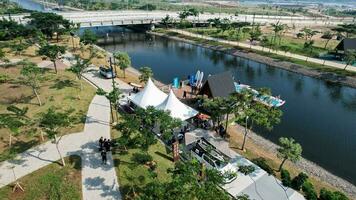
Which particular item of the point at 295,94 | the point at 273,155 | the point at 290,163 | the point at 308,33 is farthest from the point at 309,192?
the point at 308,33

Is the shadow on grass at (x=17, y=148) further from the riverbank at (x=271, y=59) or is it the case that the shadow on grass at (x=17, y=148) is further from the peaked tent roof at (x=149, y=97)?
the riverbank at (x=271, y=59)

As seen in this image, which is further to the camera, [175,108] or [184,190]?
[175,108]

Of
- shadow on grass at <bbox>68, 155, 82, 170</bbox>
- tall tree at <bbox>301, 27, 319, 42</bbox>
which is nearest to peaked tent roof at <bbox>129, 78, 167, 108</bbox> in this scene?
shadow on grass at <bbox>68, 155, 82, 170</bbox>

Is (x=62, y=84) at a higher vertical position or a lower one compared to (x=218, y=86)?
lower

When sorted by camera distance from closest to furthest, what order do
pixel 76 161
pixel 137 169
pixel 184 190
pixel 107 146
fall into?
pixel 184 190 < pixel 137 169 < pixel 76 161 < pixel 107 146

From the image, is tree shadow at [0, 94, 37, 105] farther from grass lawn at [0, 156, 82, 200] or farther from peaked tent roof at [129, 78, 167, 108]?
grass lawn at [0, 156, 82, 200]

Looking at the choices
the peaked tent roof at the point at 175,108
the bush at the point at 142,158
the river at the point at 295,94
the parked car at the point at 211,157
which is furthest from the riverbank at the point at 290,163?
the bush at the point at 142,158

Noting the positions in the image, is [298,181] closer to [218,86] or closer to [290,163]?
[290,163]
